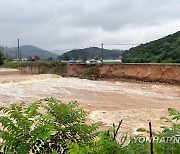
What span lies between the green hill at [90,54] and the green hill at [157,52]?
1112mm

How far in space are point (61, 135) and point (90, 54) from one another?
35806 mm

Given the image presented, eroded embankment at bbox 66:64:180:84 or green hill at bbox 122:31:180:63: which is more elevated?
green hill at bbox 122:31:180:63

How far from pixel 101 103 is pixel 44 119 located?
12.7 m

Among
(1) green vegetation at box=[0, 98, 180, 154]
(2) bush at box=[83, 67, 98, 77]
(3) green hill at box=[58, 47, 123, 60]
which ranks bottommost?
(2) bush at box=[83, 67, 98, 77]

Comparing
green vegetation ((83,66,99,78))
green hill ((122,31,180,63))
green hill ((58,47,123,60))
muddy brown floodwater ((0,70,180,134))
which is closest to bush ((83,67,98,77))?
green vegetation ((83,66,99,78))

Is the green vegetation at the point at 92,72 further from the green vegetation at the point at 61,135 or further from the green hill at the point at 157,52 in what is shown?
the green vegetation at the point at 61,135

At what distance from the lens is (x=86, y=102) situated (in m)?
15.6

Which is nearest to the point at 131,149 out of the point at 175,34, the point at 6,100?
the point at 6,100

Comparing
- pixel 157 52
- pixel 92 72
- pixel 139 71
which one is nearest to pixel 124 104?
pixel 139 71

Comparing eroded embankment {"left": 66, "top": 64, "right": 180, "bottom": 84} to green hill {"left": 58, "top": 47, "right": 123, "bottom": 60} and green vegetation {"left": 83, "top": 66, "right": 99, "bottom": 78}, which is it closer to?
green vegetation {"left": 83, "top": 66, "right": 99, "bottom": 78}

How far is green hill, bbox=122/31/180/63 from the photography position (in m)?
30.5

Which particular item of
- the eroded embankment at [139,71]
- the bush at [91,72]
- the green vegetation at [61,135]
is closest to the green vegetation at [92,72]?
the bush at [91,72]

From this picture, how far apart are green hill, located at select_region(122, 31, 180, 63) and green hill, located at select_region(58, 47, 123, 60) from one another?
111 cm

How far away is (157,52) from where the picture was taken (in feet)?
111
